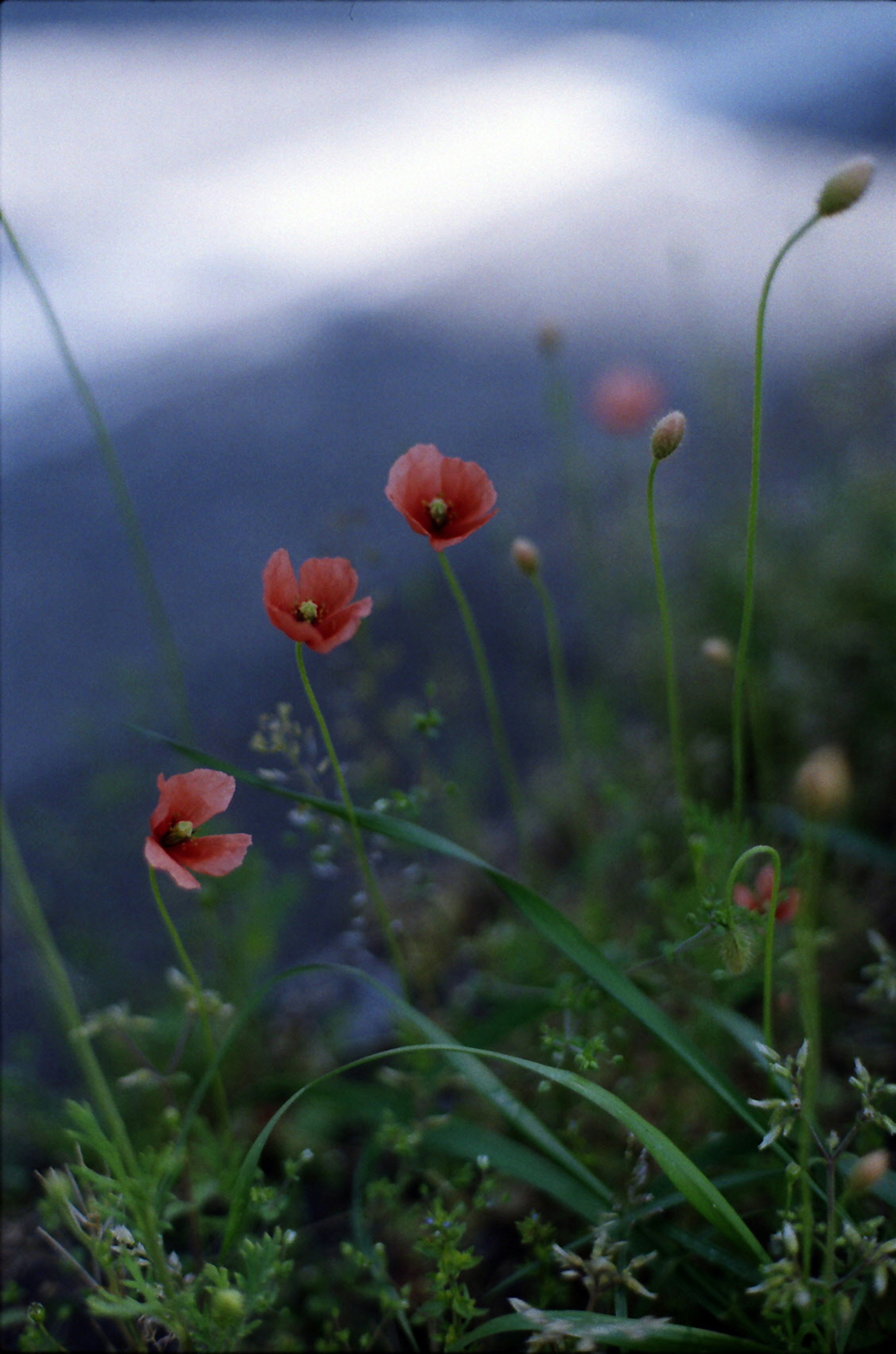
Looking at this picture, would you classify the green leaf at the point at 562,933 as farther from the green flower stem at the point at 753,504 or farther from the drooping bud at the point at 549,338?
the drooping bud at the point at 549,338

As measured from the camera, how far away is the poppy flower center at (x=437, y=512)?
93cm

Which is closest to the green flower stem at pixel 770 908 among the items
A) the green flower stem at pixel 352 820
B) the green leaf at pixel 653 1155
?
the green leaf at pixel 653 1155

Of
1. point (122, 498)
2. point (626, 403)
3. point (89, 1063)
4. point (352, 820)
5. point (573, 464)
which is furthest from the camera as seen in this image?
point (573, 464)

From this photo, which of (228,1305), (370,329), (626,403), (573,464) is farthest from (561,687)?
(370,329)

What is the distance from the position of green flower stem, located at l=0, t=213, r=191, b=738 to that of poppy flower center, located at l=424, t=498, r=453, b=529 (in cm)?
37

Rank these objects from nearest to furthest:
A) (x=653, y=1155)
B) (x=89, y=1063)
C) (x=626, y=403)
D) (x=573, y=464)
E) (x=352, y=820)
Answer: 1. (x=89, y=1063)
2. (x=653, y=1155)
3. (x=352, y=820)
4. (x=626, y=403)
5. (x=573, y=464)

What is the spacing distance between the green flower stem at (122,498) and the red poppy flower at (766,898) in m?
0.66

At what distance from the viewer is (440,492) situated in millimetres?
944

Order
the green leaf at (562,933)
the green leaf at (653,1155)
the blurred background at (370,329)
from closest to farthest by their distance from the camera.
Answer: the green leaf at (653,1155), the green leaf at (562,933), the blurred background at (370,329)

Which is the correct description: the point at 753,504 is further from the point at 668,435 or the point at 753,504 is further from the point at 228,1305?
the point at 228,1305

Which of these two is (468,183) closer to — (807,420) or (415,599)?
(415,599)

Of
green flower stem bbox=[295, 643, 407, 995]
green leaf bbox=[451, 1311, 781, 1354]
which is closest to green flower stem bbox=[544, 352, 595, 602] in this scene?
A: green flower stem bbox=[295, 643, 407, 995]

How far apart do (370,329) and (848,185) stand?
1704 millimetres

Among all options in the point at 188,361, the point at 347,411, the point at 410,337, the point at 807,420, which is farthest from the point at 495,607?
the point at 807,420
